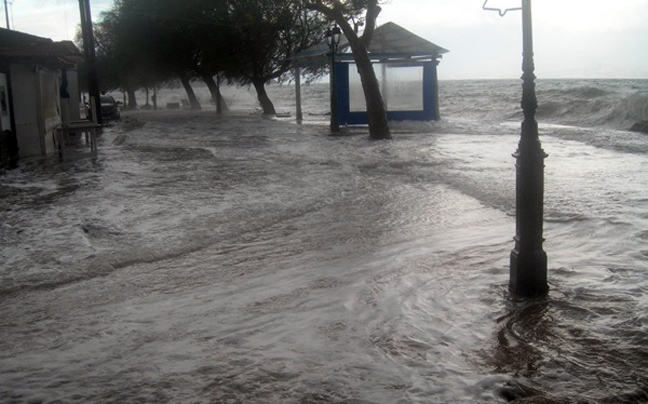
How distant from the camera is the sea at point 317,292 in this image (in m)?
4.08

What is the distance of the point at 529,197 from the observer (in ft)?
18.2

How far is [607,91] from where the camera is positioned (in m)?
43.1

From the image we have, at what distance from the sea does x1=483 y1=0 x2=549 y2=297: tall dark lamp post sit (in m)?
0.17

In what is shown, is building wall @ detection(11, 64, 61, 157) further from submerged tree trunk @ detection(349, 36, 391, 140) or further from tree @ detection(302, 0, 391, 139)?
submerged tree trunk @ detection(349, 36, 391, 140)

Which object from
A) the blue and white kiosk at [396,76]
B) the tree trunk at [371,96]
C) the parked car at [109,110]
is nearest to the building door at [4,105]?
the tree trunk at [371,96]

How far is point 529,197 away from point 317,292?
1947mm

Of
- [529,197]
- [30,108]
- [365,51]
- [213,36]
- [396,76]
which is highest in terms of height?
[213,36]

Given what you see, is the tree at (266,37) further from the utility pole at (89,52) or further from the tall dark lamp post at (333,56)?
the tall dark lamp post at (333,56)

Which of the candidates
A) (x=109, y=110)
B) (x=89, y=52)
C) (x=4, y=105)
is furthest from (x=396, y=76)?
(x=109, y=110)

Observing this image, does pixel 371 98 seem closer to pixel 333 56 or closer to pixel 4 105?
pixel 333 56

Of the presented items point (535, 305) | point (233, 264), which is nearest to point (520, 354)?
point (535, 305)

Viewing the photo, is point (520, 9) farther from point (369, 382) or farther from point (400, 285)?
point (369, 382)

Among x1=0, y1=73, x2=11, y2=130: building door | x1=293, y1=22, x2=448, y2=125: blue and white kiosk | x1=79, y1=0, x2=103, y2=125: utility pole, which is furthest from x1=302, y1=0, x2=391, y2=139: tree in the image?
x1=0, y1=73, x2=11, y2=130: building door

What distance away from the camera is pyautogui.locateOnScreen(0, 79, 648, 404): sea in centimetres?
408
